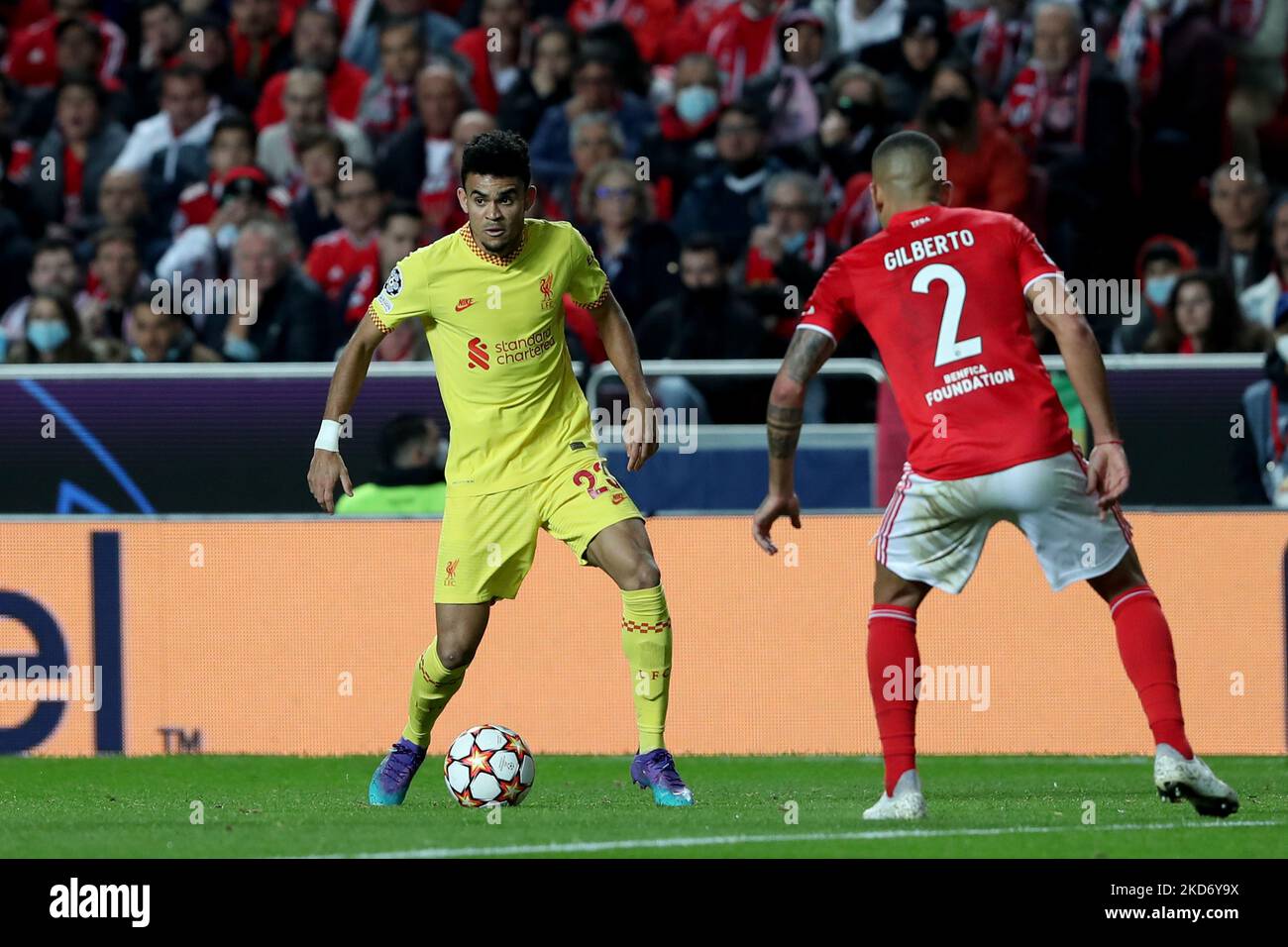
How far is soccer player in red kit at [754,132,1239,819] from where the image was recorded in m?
6.80

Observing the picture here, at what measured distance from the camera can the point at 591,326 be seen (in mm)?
12758

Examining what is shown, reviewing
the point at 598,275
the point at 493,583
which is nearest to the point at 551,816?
the point at 493,583

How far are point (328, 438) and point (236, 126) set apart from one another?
750cm

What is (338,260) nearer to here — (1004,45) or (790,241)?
(790,241)

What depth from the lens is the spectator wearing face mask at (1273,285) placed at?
1228cm

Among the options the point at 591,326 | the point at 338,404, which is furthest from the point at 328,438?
the point at 591,326

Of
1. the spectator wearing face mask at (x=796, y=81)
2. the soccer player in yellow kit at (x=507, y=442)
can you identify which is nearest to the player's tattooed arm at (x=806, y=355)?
the soccer player in yellow kit at (x=507, y=442)

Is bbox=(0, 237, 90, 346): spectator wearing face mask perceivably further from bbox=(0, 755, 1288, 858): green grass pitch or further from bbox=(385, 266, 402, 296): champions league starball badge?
bbox=(385, 266, 402, 296): champions league starball badge

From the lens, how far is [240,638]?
10383 millimetres

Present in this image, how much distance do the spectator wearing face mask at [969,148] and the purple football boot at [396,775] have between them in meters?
6.16

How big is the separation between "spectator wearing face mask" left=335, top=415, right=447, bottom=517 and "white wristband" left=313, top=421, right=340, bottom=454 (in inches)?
134

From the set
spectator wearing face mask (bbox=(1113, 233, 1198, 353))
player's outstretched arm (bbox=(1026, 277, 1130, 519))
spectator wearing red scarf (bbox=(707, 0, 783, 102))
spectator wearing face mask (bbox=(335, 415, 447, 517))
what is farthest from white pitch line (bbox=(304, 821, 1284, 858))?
spectator wearing red scarf (bbox=(707, 0, 783, 102))

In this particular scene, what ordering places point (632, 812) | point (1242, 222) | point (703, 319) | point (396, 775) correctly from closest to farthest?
point (632, 812) → point (396, 775) → point (703, 319) → point (1242, 222)

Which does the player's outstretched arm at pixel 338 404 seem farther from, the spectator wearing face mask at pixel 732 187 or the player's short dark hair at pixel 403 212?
the spectator wearing face mask at pixel 732 187
